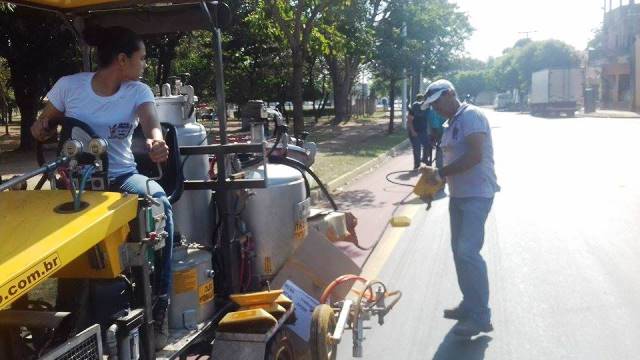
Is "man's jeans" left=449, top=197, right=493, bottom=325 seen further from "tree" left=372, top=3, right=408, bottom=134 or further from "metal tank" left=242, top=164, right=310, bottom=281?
"tree" left=372, top=3, right=408, bottom=134

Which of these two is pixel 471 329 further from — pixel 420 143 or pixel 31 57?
pixel 31 57

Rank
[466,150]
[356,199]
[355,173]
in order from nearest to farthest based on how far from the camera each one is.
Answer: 1. [466,150]
2. [356,199]
3. [355,173]

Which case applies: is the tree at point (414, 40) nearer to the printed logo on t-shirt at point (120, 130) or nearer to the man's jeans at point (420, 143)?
the man's jeans at point (420, 143)

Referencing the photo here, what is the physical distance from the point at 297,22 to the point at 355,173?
16.8 ft

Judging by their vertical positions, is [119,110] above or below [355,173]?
above

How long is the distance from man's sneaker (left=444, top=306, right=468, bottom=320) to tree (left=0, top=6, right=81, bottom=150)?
15.4m

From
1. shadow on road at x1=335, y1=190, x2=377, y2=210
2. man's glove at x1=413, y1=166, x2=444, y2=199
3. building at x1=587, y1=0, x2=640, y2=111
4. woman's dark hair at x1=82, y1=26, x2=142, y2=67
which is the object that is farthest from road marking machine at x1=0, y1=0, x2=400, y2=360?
building at x1=587, y1=0, x2=640, y2=111

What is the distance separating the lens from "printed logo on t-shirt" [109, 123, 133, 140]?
126 inches

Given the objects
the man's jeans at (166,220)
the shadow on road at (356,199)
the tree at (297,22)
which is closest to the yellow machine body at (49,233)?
the man's jeans at (166,220)

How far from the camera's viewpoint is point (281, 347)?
3559 mm

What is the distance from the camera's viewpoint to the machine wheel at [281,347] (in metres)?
3.40

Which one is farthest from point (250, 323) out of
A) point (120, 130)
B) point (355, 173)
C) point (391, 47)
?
point (391, 47)

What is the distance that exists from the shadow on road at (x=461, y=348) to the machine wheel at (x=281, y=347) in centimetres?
131

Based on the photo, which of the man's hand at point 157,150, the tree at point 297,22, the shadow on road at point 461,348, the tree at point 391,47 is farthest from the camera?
the tree at point 391,47
